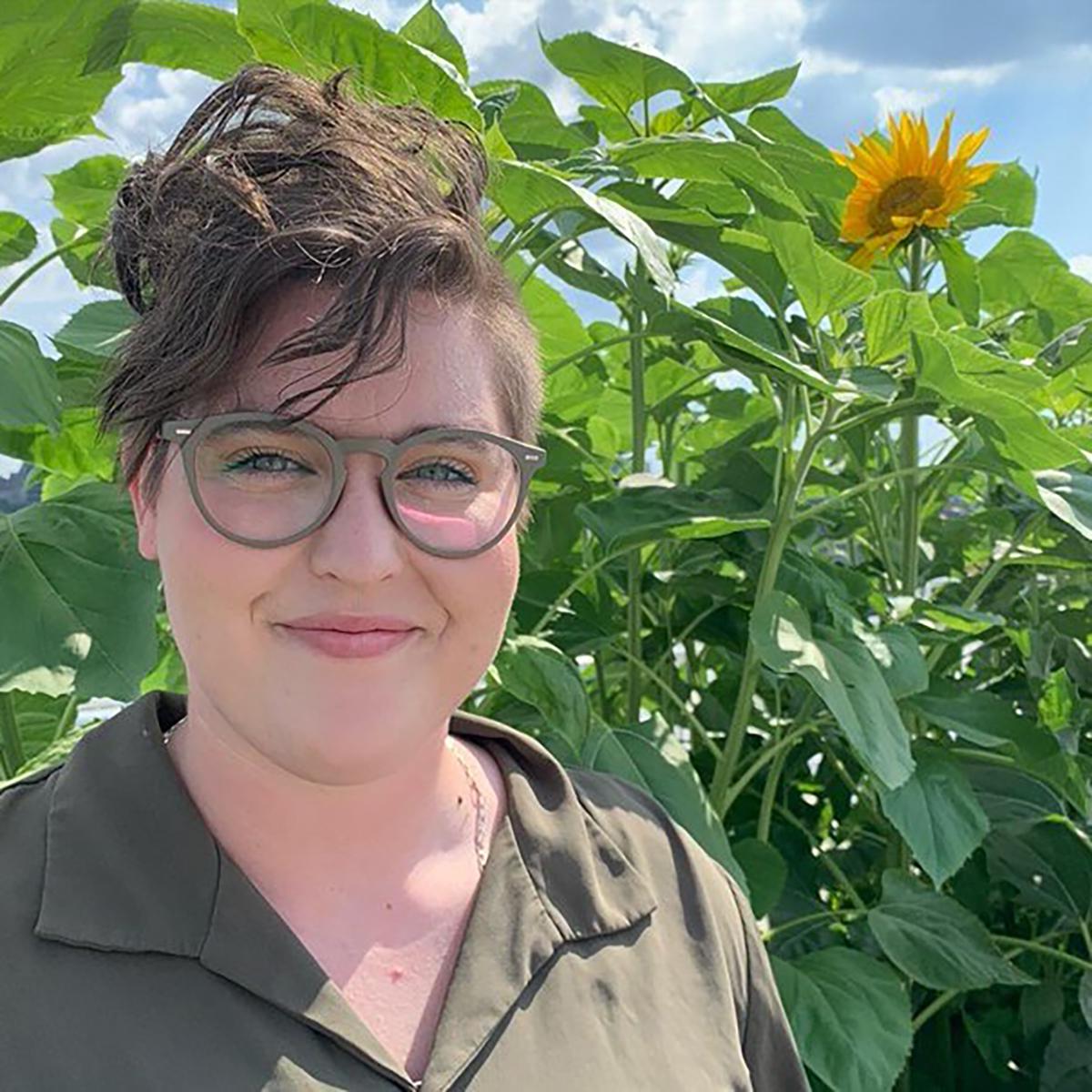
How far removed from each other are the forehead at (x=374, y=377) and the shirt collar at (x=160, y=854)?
178 mm

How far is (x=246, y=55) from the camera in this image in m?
1.07

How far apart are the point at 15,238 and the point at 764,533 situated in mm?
659

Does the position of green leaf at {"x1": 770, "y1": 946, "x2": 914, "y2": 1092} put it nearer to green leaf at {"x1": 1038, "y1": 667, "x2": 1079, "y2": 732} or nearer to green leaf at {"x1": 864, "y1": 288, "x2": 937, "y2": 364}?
green leaf at {"x1": 1038, "y1": 667, "x2": 1079, "y2": 732}

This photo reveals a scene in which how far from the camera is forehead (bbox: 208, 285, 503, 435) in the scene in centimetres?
67

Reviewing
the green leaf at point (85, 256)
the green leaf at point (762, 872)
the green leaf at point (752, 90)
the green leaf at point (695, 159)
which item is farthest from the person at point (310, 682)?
the green leaf at point (752, 90)

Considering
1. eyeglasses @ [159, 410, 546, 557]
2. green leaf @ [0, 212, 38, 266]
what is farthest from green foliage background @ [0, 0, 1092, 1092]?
eyeglasses @ [159, 410, 546, 557]

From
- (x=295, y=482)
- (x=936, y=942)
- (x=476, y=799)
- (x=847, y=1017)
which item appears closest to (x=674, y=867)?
(x=476, y=799)

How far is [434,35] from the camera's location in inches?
45.3

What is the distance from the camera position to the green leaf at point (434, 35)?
3.77 ft

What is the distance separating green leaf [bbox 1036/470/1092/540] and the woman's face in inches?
27.7

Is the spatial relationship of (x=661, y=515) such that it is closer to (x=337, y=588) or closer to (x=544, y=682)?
(x=544, y=682)

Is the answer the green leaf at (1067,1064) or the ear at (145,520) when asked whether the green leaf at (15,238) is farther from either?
the green leaf at (1067,1064)

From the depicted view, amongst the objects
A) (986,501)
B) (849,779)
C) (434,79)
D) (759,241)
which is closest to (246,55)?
(434,79)

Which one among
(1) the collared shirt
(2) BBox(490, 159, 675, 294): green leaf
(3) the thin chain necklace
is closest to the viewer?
(1) the collared shirt
